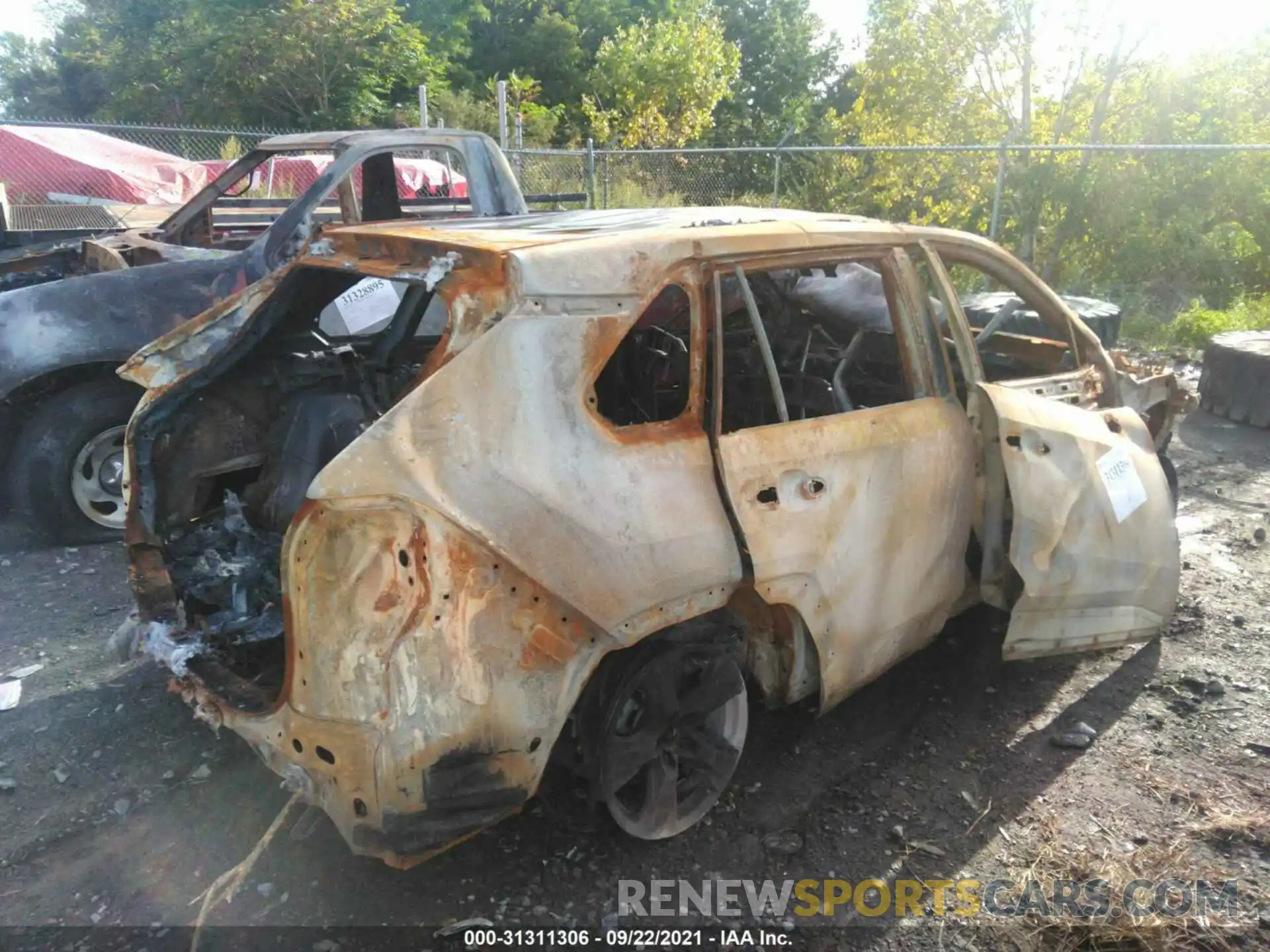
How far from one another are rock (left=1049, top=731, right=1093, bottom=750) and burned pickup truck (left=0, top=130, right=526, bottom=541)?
3.58 m

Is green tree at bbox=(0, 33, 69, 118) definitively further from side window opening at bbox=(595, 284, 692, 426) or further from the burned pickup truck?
side window opening at bbox=(595, 284, 692, 426)

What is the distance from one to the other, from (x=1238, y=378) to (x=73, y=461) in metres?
8.06

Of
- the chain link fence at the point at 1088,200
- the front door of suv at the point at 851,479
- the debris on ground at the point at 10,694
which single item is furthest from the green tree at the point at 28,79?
the front door of suv at the point at 851,479

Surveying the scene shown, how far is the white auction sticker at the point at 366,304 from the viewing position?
4.55 meters

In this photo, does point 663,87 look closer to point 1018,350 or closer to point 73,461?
point 1018,350

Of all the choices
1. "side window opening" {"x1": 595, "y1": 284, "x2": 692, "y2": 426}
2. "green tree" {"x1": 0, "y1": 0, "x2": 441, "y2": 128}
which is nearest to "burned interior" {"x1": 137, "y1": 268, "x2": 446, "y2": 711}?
"side window opening" {"x1": 595, "y1": 284, "x2": 692, "y2": 426}

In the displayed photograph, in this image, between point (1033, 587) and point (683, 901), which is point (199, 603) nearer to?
point (683, 901)

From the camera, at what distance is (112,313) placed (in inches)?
182

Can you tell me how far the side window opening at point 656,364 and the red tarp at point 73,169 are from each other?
36.5 ft

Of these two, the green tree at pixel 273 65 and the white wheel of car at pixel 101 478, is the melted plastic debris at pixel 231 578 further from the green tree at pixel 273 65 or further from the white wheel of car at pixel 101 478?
the green tree at pixel 273 65

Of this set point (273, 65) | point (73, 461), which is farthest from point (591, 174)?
point (273, 65)

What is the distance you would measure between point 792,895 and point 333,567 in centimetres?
155

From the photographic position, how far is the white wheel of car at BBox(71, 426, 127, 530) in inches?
184

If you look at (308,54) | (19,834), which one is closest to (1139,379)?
(19,834)
